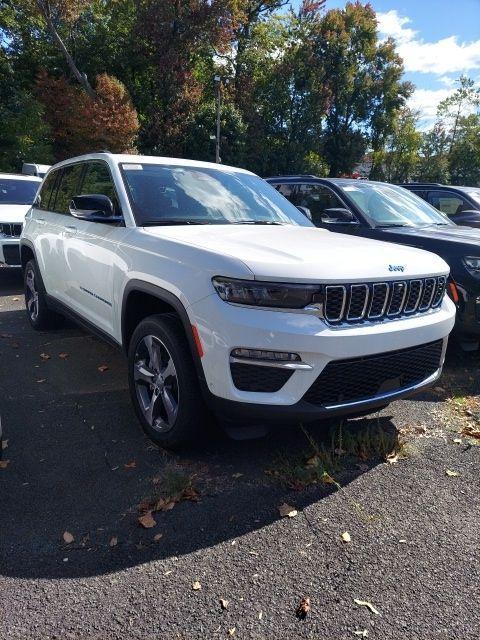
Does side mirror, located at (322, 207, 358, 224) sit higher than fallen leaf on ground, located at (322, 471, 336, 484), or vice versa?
side mirror, located at (322, 207, 358, 224)

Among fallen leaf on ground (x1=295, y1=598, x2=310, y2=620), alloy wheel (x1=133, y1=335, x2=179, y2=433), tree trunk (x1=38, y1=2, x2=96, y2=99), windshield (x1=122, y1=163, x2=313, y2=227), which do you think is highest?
tree trunk (x1=38, y1=2, x2=96, y2=99)

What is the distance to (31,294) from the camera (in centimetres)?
636

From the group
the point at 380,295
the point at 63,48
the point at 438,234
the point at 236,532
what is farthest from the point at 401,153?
the point at 236,532

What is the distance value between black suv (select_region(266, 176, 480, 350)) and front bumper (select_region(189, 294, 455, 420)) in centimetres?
247

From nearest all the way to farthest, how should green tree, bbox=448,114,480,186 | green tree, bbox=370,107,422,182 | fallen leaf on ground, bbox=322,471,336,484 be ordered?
fallen leaf on ground, bbox=322,471,336,484 < green tree, bbox=370,107,422,182 < green tree, bbox=448,114,480,186

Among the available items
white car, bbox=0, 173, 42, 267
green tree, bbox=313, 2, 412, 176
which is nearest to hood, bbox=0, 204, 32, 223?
white car, bbox=0, 173, 42, 267

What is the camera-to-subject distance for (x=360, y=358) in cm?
291

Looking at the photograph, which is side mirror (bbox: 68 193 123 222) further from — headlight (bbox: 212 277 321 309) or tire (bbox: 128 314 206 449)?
headlight (bbox: 212 277 321 309)

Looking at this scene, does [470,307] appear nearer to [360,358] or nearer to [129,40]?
[360,358]

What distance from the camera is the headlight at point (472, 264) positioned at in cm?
504

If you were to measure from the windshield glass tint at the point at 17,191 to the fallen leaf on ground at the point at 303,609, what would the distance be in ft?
29.9

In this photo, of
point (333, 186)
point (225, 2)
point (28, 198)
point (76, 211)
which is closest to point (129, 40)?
point (225, 2)

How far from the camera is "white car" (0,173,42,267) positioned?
8.50 m

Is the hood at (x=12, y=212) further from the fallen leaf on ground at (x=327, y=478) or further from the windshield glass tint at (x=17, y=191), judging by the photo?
the fallen leaf on ground at (x=327, y=478)
